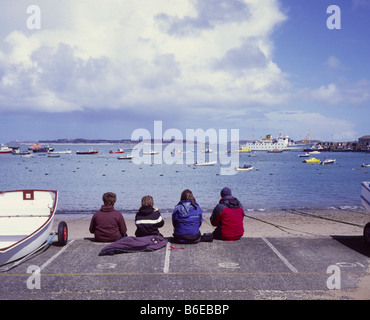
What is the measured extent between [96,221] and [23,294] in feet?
10.2

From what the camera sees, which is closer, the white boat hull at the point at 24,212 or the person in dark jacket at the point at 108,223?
the person in dark jacket at the point at 108,223

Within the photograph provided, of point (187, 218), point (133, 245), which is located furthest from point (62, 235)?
point (187, 218)

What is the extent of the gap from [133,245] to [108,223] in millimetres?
1100

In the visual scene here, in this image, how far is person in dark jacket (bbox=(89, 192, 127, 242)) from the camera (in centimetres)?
891

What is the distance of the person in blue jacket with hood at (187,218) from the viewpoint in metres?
8.68

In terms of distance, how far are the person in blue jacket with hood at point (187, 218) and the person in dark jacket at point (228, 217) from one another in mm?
612

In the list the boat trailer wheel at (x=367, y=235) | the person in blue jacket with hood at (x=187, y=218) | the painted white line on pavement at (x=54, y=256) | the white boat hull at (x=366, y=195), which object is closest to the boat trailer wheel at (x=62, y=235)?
the painted white line on pavement at (x=54, y=256)

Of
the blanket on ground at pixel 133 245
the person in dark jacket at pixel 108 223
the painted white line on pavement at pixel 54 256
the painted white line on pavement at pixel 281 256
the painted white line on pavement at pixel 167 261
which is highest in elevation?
the person in dark jacket at pixel 108 223

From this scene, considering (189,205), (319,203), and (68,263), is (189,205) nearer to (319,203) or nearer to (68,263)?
(68,263)

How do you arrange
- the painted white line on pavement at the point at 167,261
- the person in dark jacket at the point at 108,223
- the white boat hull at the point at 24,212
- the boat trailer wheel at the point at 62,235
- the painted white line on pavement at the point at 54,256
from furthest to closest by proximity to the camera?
the white boat hull at the point at 24,212 → the boat trailer wheel at the point at 62,235 → the person in dark jacket at the point at 108,223 → the painted white line on pavement at the point at 54,256 → the painted white line on pavement at the point at 167,261

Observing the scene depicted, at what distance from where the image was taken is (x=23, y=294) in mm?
6133

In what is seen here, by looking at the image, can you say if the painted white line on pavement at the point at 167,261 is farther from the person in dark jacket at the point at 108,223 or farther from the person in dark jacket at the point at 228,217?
the person in dark jacket at the point at 228,217

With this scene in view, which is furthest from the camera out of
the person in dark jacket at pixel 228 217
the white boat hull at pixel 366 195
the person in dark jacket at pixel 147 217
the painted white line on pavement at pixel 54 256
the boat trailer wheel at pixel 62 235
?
the white boat hull at pixel 366 195

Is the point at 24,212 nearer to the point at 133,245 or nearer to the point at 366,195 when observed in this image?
the point at 133,245
